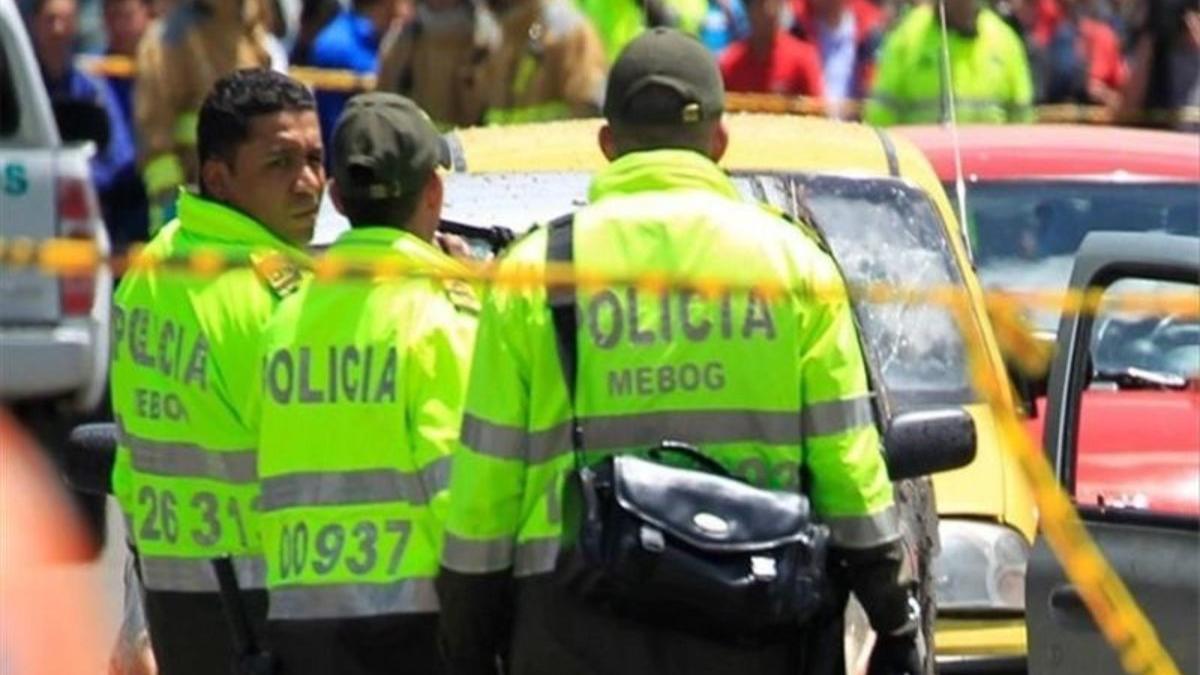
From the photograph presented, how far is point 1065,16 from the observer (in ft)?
68.5

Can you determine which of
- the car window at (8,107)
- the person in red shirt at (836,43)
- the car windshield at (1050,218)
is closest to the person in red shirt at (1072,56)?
the person in red shirt at (836,43)

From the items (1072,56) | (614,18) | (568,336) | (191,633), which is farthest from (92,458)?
(1072,56)

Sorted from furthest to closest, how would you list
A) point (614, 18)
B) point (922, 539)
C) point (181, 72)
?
1. point (614, 18)
2. point (181, 72)
3. point (922, 539)

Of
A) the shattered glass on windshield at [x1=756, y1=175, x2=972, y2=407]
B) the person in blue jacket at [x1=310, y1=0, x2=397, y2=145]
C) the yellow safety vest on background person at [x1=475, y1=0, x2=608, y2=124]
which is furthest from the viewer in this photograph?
the person in blue jacket at [x1=310, y1=0, x2=397, y2=145]

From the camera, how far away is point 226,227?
23.3 feet

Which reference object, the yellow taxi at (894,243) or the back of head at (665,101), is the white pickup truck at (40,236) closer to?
the yellow taxi at (894,243)

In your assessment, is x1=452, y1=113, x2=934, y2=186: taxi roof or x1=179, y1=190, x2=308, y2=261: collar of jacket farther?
x1=452, y1=113, x2=934, y2=186: taxi roof

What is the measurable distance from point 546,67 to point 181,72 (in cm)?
144

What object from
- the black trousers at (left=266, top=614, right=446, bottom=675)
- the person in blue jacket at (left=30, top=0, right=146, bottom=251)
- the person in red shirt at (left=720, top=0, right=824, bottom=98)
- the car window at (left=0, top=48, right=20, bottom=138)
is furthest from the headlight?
the person in red shirt at (left=720, top=0, right=824, bottom=98)

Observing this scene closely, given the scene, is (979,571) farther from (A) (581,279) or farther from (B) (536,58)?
(B) (536,58)

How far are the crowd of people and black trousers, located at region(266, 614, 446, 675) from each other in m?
7.00

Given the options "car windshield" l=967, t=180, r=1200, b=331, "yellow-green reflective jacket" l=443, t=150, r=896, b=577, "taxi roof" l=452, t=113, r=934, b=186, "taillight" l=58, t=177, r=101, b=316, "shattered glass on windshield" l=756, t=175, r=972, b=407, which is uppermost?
"yellow-green reflective jacket" l=443, t=150, r=896, b=577

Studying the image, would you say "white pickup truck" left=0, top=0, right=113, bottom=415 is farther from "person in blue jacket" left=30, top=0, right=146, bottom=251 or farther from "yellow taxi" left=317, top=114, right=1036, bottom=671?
"yellow taxi" left=317, top=114, right=1036, bottom=671

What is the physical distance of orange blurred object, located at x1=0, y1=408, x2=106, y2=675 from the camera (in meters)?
5.85
